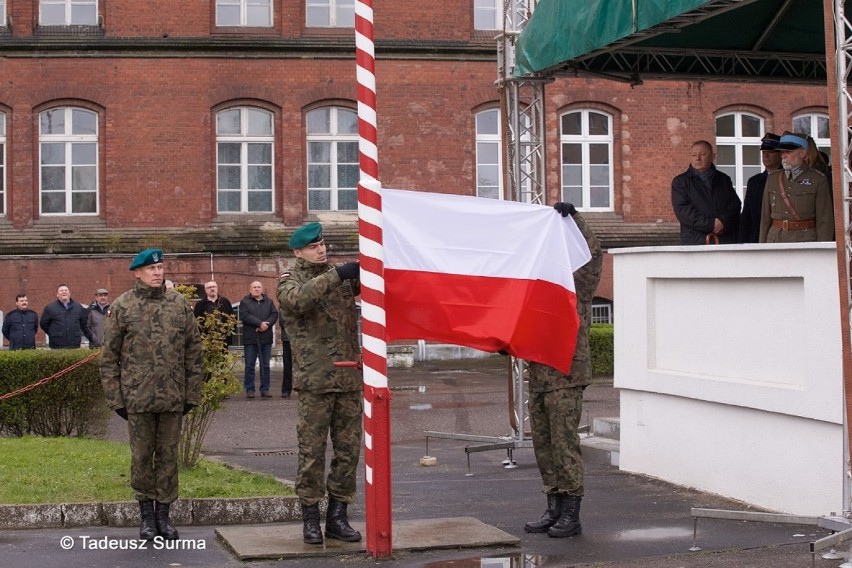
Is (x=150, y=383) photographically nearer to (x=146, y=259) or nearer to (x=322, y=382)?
(x=146, y=259)

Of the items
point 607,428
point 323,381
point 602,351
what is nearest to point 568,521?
point 323,381

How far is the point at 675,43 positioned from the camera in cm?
1398

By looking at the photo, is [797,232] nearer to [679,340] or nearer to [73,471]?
[679,340]

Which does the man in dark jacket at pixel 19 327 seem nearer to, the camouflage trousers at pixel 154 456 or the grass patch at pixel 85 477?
the grass patch at pixel 85 477

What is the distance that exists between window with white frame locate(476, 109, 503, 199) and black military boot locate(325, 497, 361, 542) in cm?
2186

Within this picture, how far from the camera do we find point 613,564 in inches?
309

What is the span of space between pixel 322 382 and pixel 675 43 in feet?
23.8

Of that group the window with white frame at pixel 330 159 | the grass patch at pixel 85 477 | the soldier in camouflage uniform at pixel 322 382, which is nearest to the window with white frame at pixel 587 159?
the window with white frame at pixel 330 159

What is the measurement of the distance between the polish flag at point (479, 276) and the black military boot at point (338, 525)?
1.15m

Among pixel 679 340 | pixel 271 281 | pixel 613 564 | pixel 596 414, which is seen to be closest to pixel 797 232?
A: pixel 679 340

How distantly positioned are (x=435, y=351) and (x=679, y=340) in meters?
18.3

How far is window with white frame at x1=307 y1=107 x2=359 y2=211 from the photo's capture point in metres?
29.7

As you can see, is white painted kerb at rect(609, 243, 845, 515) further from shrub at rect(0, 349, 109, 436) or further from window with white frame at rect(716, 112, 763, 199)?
window with white frame at rect(716, 112, 763, 199)

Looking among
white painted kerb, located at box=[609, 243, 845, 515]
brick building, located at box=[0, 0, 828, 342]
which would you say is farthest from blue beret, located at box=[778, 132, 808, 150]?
brick building, located at box=[0, 0, 828, 342]
